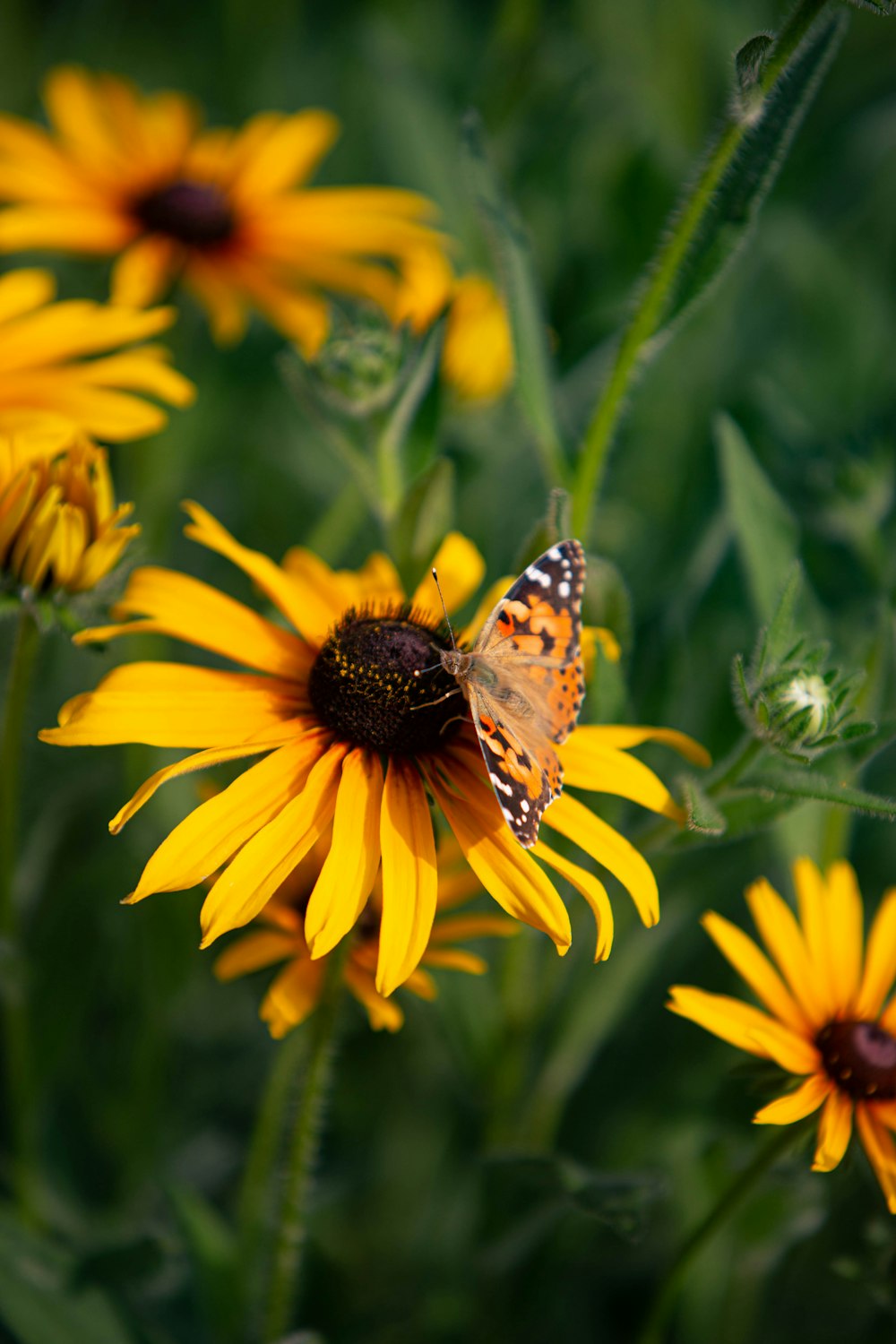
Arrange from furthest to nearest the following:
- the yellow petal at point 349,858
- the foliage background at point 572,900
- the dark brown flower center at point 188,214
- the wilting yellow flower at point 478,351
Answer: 1. the dark brown flower center at point 188,214
2. the wilting yellow flower at point 478,351
3. the foliage background at point 572,900
4. the yellow petal at point 349,858

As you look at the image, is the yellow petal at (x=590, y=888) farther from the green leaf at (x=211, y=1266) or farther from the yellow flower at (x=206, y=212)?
the yellow flower at (x=206, y=212)

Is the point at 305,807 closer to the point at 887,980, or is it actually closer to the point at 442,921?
the point at 442,921

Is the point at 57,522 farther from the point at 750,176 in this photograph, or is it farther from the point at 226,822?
the point at 750,176

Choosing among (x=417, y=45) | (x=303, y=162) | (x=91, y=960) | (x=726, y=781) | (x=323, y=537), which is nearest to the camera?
(x=726, y=781)

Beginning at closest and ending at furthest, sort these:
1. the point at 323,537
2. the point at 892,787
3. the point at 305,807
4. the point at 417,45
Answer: the point at 305,807 → the point at 323,537 → the point at 892,787 → the point at 417,45

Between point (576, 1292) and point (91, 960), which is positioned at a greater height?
point (91, 960)

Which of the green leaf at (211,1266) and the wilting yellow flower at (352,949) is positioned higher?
the wilting yellow flower at (352,949)

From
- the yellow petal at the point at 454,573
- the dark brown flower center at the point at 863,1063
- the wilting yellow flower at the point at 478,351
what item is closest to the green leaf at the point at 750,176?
the yellow petal at the point at 454,573

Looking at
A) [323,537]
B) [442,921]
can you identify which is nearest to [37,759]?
[323,537]
